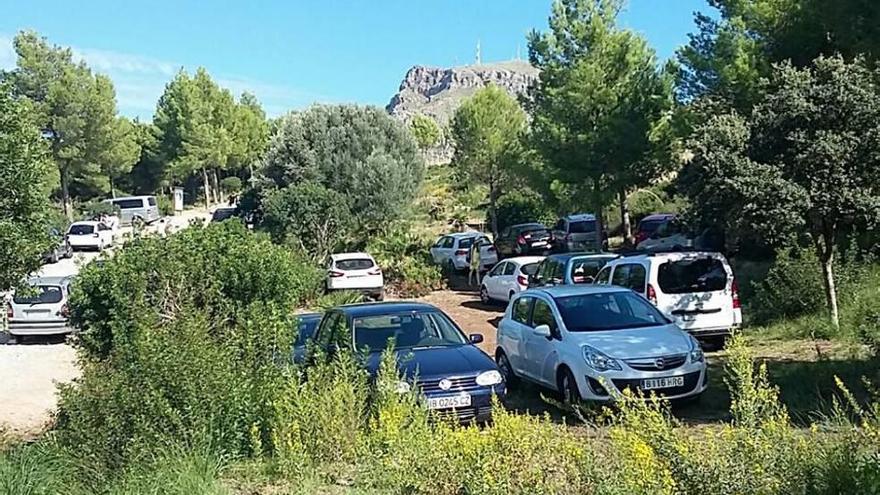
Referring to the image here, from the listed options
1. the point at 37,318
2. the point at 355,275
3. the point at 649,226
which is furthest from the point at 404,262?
the point at 37,318

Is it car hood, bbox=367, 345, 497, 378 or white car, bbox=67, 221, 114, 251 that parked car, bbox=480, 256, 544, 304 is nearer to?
car hood, bbox=367, 345, 497, 378

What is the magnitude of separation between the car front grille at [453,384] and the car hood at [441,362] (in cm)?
8

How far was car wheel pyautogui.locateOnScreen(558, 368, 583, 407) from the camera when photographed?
33.3 ft

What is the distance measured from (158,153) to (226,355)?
206 feet

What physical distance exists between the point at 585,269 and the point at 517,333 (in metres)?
6.85

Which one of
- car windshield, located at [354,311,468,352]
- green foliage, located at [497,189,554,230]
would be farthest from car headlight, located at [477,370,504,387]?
green foliage, located at [497,189,554,230]

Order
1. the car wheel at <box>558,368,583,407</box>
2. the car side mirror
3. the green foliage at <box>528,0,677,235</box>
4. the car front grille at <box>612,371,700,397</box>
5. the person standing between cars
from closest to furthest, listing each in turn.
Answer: the car front grille at <box>612,371,700,397</box>, the car wheel at <box>558,368,583,407</box>, the car side mirror, the green foliage at <box>528,0,677,235</box>, the person standing between cars

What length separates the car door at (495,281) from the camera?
954 inches

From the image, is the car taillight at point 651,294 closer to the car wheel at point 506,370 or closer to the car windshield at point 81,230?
the car wheel at point 506,370

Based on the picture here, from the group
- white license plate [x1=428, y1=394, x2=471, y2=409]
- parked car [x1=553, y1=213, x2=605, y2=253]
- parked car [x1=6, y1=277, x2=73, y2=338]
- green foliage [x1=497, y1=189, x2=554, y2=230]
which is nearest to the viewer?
white license plate [x1=428, y1=394, x2=471, y2=409]

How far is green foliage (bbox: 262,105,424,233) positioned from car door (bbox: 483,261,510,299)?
10.4m

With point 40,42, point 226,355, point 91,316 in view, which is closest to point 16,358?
point 91,316

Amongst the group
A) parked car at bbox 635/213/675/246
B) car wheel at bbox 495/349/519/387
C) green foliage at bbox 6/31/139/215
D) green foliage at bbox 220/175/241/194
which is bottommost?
car wheel at bbox 495/349/519/387

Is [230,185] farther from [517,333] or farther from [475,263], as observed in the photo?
[517,333]
